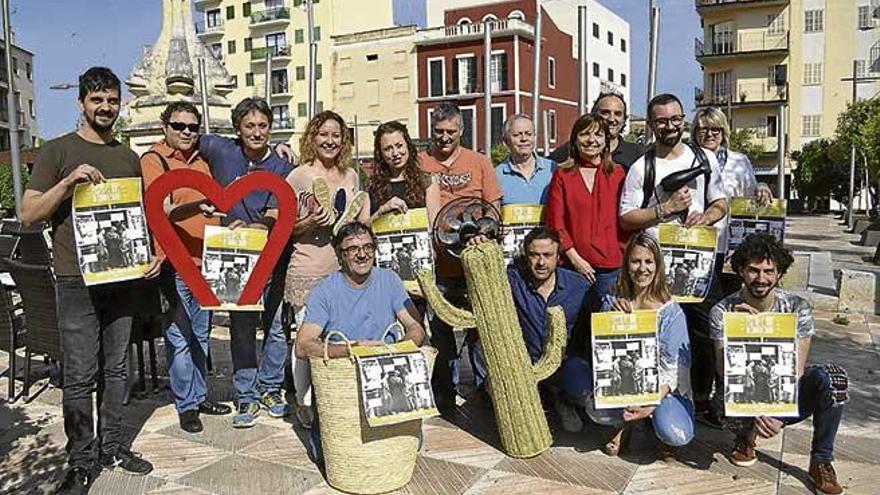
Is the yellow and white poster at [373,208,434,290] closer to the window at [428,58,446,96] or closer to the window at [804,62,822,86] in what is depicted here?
the window at [428,58,446,96]

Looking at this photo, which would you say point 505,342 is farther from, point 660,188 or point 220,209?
point 220,209

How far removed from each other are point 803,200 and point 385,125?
39805 millimetres

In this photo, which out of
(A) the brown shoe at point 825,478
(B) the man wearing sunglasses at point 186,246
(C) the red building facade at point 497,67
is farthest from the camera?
(C) the red building facade at point 497,67

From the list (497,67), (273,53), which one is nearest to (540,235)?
(497,67)

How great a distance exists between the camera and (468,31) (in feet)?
133

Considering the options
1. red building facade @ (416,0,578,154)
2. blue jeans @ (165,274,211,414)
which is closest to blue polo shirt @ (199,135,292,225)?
blue jeans @ (165,274,211,414)

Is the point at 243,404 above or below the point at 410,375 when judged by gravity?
below

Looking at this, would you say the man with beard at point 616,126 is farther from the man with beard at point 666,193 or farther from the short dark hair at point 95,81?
the short dark hair at point 95,81

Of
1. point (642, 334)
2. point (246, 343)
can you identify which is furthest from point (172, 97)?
point (642, 334)

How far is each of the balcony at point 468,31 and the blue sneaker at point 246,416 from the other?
34.6m

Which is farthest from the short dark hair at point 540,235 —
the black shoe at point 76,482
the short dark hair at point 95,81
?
the black shoe at point 76,482

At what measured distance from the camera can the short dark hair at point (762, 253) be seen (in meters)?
3.80

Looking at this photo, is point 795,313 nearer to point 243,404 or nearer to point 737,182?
point 737,182

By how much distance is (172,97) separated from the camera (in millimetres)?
9703
